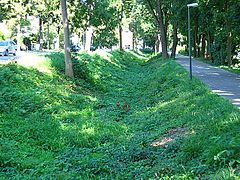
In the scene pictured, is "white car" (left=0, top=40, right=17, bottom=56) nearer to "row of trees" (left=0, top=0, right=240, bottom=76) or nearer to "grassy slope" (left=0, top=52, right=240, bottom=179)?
"row of trees" (left=0, top=0, right=240, bottom=76)

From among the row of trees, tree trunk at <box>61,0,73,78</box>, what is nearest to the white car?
the row of trees

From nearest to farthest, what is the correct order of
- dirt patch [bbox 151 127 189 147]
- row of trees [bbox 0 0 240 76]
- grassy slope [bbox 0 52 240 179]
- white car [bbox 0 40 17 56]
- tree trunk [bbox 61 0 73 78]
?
grassy slope [bbox 0 52 240 179] < dirt patch [bbox 151 127 189 147] < tree trunk [bbox 61 0 73 78] < row of trees [bbox 0 0 240 76] < white car [bbox 0 40 17 56]

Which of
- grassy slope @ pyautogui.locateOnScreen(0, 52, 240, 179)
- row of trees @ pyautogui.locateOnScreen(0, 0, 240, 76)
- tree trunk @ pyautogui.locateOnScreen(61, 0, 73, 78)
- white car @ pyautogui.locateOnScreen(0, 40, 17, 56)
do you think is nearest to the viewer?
grassy slope @ pyautogui.locateOnScreen(0, 52, 240, 179)

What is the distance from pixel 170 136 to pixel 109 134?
2.05 m

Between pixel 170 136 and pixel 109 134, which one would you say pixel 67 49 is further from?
pixel 170 136

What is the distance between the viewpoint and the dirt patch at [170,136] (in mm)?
10080

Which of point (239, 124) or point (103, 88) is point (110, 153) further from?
point (103, 88)

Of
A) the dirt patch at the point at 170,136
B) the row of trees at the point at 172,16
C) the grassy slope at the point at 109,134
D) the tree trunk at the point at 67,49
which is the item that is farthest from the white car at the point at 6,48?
the dirt patch at the point at 170,136

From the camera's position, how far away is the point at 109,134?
38.1ft

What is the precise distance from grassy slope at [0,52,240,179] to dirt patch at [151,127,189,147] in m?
0.04

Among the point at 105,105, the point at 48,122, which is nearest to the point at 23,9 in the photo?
the point at 105,105

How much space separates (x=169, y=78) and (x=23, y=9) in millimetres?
31556

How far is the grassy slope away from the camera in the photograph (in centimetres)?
788

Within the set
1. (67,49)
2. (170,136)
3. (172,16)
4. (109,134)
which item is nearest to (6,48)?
(67,49)
